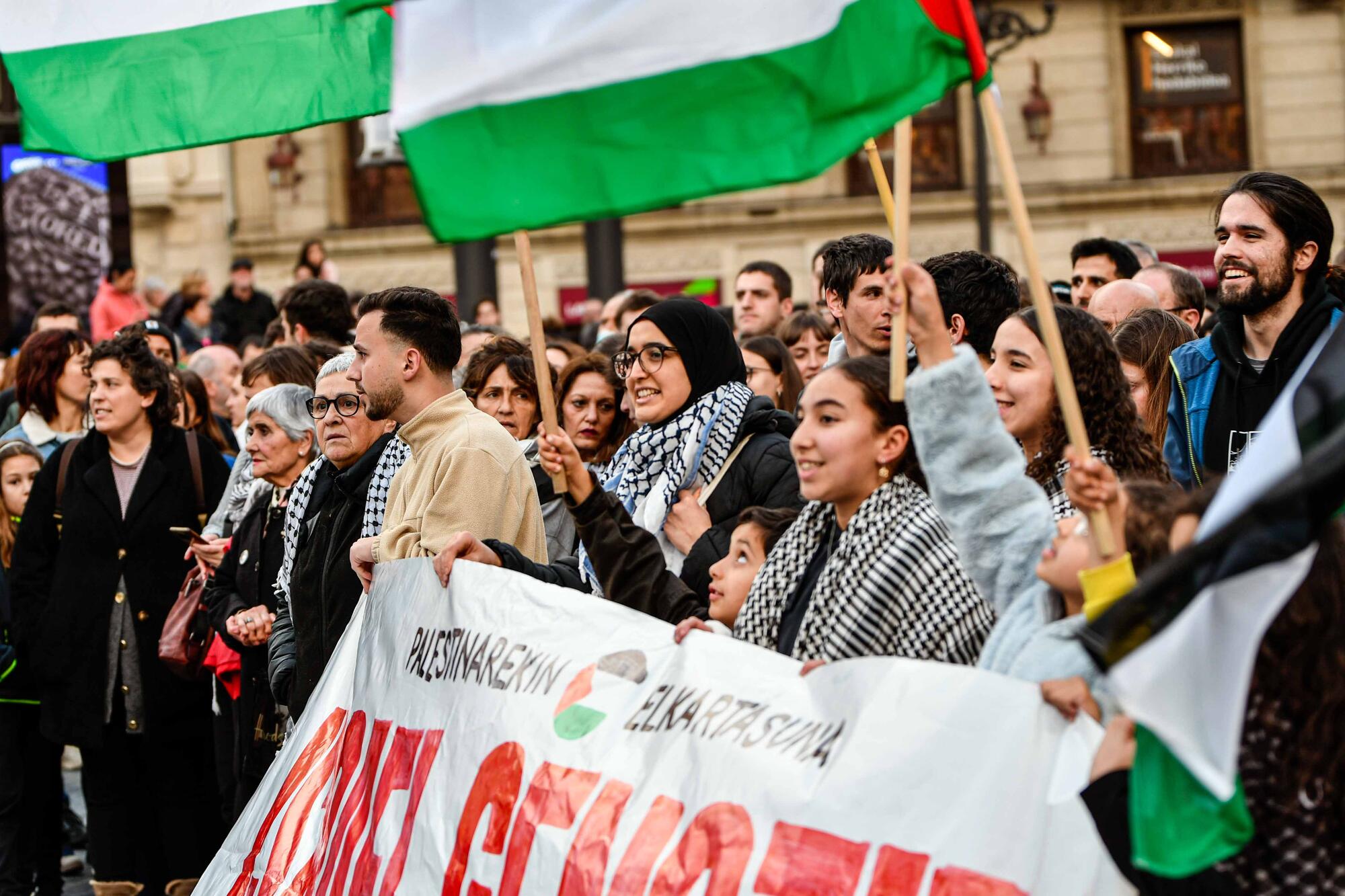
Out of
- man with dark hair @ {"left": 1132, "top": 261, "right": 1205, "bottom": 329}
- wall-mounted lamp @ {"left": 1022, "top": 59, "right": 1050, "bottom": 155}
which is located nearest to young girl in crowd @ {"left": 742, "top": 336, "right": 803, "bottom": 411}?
man with dark hair @ {"left": 1132, "top": 261, "right": 1205, "bottom": 329}

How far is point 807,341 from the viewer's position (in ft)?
27.7

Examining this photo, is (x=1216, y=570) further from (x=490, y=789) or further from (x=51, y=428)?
(x=51, y=428)

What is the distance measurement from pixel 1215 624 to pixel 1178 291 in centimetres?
514

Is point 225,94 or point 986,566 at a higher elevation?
point 225,94

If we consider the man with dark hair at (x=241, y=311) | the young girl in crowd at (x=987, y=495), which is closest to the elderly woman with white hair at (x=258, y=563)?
the young girl in crowd at (x=987, y=495)

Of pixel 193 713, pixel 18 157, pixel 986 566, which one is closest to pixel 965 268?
pixel 986 566

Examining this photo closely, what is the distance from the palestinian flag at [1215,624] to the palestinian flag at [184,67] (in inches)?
129

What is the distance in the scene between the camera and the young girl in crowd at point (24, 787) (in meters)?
7.16

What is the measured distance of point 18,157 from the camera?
48.7ft

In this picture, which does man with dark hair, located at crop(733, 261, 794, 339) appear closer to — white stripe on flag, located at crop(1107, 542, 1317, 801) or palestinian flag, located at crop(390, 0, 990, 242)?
palestinian flag, located at crop(390, 0, 990, 242)

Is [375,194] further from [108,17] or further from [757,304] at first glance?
[108,17]

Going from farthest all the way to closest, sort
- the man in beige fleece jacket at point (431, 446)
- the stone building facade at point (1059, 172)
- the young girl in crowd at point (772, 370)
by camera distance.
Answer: the stone building facade at point (1059, 172), the young girl in crowd at point (772, 370), the man in beige fleece jacket at point (431, 446)

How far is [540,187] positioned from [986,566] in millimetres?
1264

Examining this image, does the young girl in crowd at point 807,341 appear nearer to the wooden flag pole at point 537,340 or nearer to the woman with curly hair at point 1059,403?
the wooden flag pole at point 537,340
